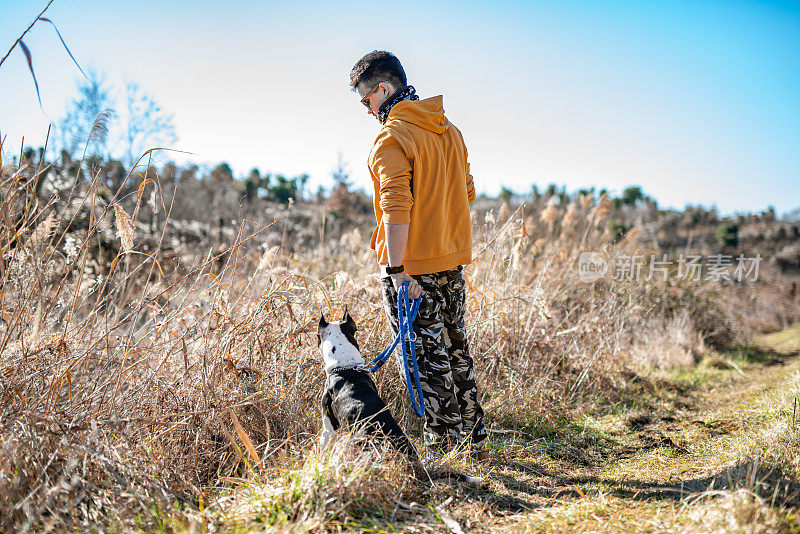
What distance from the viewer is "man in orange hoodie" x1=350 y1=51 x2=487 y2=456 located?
230cm

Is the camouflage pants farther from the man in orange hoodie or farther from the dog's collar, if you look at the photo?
the dog's collar

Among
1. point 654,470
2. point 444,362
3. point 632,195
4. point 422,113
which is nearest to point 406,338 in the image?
point 444,362

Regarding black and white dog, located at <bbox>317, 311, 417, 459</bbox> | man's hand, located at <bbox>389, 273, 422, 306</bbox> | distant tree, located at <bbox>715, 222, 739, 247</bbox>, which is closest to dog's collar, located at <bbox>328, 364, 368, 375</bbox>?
black and white dog, located at <bbox>317, 311, 417, 459</bbox>

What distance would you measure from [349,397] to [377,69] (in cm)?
157

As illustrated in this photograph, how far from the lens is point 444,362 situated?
8.34ft

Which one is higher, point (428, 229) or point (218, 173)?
point (218, 173)

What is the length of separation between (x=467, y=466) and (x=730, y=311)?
273 inches

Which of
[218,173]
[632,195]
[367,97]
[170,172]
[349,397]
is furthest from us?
[632,195]

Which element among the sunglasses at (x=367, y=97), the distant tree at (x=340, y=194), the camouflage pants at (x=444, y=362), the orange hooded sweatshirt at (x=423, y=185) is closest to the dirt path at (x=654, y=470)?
the camouflage pants at (x=444, y=362)

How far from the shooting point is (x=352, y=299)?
332 cm

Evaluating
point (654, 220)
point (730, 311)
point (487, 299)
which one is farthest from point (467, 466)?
point (654, 220)

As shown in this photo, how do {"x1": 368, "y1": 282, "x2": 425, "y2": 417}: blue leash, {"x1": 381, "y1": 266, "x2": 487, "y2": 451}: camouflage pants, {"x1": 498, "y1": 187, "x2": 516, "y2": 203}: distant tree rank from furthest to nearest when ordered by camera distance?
{"x1": 498, "y1": 187, "x2": 516, "y2": 203}: distant tree < {"x1": 381, "y1": 266, "x2": 487, "y2": 451}: camouflage pants < {"x1": 368, "y1": 282, "x2": 425, "y2": 417}: blue leash

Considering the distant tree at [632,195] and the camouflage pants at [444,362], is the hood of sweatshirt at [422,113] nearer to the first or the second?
the camouflage pants at [444,362]

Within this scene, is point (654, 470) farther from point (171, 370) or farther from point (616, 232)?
point (616, 232)
